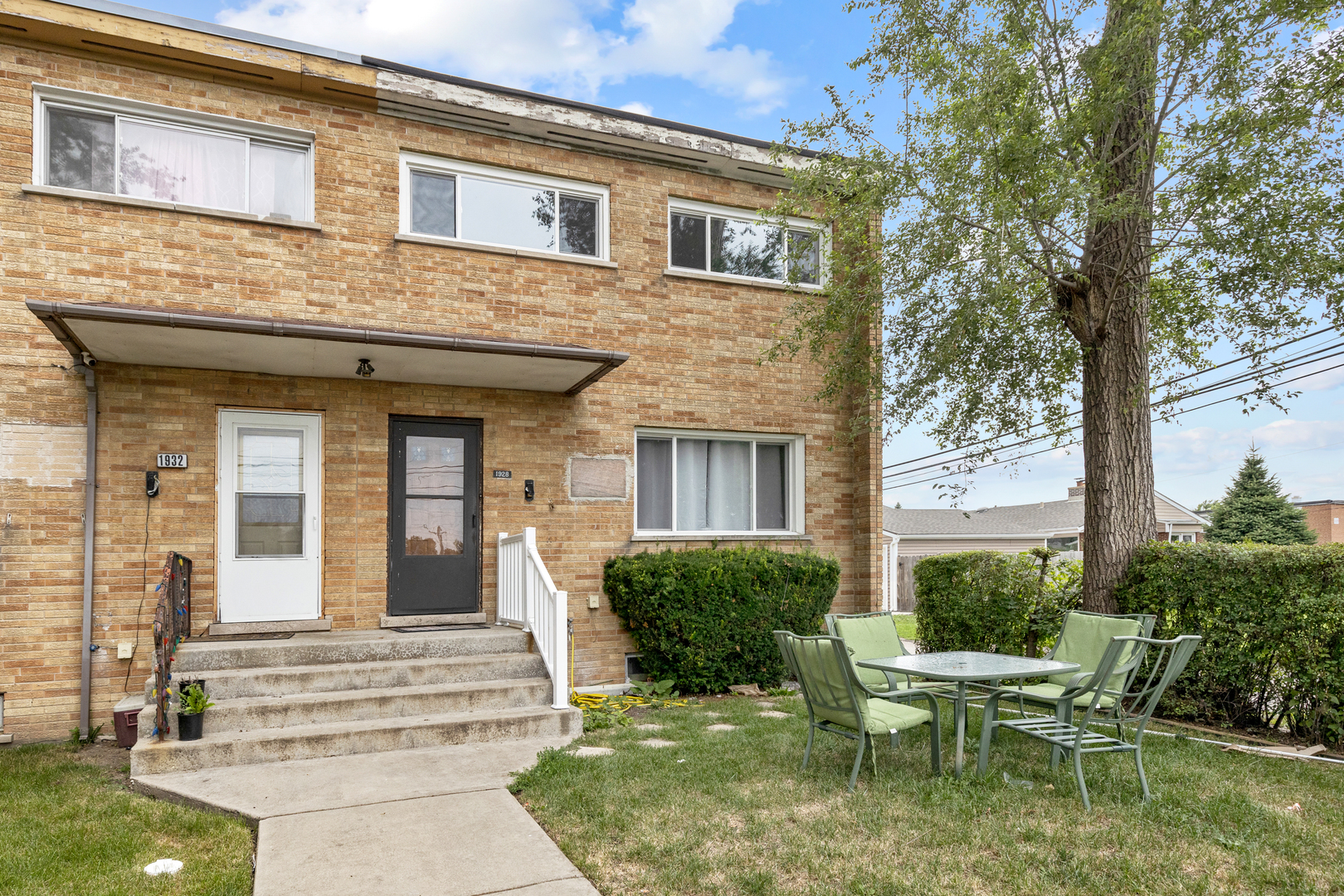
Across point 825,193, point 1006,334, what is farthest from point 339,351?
point 1006,334

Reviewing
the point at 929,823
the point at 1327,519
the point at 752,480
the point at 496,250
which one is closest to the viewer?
the point at 929,823

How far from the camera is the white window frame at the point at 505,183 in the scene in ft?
27.6

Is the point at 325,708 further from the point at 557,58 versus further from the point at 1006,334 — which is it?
the point at 557,58

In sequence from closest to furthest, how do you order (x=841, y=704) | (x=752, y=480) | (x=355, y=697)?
(x=841, y=704), (x=355, y=697), (x=752, y=480)

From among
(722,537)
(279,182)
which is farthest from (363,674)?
(279,182)

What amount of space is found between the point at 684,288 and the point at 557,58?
4596mm

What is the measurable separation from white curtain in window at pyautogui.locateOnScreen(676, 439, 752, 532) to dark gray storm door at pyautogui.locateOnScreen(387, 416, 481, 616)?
7.76 ft

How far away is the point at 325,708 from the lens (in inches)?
245

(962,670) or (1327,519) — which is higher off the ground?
(1327,519)

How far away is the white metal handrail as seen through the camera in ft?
22.4

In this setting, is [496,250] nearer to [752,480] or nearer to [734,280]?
[734,280]

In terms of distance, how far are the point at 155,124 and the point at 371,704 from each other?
561cm

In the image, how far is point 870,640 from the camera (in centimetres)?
676

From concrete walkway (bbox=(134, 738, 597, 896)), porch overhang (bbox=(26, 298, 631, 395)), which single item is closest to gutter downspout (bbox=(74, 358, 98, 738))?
porch overhang (bbox=(26, 298, 631, 395))
